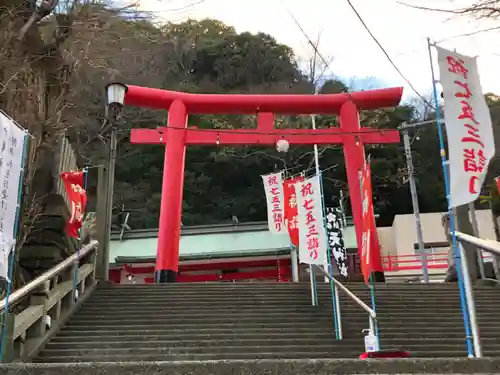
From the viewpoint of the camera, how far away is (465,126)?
477 cm

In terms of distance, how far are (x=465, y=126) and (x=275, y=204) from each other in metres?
7.77

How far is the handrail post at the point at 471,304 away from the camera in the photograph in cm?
338

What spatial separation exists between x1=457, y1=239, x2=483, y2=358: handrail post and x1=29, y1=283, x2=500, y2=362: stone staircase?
211 cm

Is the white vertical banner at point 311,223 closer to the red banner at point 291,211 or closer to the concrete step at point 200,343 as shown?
the red banner at point 291,211

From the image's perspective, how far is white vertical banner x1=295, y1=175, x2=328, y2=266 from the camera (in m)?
7.70

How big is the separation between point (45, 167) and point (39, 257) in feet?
4.76

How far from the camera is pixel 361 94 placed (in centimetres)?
1286

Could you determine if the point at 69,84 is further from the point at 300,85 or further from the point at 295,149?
the point at 300,85

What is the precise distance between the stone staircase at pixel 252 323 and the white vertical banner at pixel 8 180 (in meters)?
2.07

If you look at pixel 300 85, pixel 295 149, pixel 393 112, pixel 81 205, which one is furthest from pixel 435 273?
pixel 81 205

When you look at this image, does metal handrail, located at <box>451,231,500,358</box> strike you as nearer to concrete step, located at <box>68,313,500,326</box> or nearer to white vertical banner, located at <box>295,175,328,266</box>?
concrete step, located at <box>68,313,500,326</box>

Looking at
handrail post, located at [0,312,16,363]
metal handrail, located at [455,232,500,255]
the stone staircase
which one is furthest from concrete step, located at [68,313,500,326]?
metal handrail, located at [455,232,500,255]

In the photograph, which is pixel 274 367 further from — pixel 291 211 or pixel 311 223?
pixel 291 211

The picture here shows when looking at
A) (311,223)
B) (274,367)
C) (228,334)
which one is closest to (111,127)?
(311,223)
